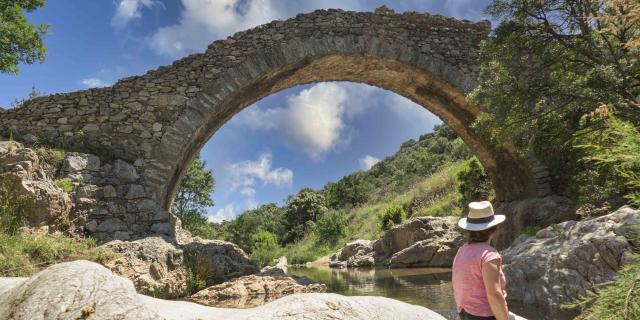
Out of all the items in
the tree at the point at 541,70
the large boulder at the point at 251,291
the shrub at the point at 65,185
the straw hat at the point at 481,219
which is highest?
the tree at the point at 541,70

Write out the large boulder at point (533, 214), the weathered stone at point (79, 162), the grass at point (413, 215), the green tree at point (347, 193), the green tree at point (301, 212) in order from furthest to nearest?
the green tree at point (347, 193) → the green tree at point (301, 212) → the grass at point (413, 215) → the large boulder at point (533, 214) → the weathered stone at point (79, 162)

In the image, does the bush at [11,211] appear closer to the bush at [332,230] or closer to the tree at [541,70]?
the tree at [541,70]

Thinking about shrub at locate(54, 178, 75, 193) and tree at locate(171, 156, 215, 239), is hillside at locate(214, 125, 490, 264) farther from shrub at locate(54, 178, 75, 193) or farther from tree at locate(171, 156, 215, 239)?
shrub at locate(54, 178, 75, 193)

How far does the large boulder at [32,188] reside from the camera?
6.04 m

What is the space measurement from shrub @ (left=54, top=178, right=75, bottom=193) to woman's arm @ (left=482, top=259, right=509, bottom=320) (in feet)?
22.2

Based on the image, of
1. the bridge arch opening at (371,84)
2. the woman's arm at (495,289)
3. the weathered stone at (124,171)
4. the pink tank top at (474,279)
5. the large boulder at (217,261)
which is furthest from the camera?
the bridge arch opening at (371,84)

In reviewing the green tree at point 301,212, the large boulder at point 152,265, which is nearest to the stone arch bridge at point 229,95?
the large boulder at point 152,265

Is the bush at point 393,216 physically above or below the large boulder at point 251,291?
above

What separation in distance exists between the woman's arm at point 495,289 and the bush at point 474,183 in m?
13.0

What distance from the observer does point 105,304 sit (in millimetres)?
1944

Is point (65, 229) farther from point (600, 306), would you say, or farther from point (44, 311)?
point (600, 306)

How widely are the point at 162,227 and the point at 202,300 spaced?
2.29 metres

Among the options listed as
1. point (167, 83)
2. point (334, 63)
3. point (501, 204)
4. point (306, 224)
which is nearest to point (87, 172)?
point (167, 83)

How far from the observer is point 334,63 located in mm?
10164
